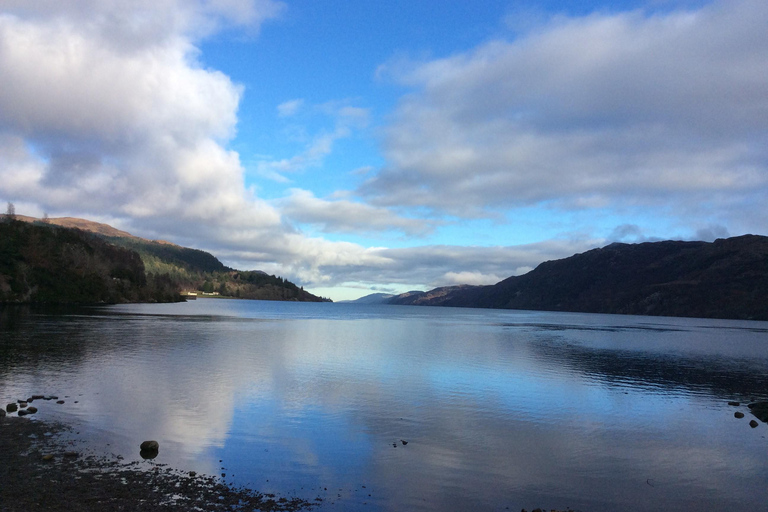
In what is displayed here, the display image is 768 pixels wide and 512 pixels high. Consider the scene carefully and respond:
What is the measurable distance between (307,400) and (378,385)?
1069cm

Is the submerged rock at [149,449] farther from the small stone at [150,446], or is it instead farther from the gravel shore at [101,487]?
the gravel shore at [101,487]

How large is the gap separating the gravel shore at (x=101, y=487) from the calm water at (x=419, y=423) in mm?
1458

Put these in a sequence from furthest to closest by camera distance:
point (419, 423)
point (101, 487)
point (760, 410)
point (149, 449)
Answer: point (760, 410) → point (419, 423) → point (149, 449) → point (101, 487)

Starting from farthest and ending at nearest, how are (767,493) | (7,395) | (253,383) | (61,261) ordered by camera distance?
1. (61,261)
2. (253,383)
3. (7,395)
4. (767,493)

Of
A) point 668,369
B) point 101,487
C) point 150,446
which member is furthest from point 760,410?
point 101,487

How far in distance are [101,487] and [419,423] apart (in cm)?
2089

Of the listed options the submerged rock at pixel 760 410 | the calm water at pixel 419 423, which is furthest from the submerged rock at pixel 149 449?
the submerged rock at pixel 760 410

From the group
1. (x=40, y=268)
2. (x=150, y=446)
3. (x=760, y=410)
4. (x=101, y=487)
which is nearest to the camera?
(x=101, y=487)

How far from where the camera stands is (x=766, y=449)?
104 feet

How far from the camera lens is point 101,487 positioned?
19.4 metres

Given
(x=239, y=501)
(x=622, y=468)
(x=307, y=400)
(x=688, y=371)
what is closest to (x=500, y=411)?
(x=622, y=468)

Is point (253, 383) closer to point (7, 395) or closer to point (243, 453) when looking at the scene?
point (7, 395)

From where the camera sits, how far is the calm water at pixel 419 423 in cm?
2289

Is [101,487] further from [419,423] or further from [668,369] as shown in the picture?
[668,369]
